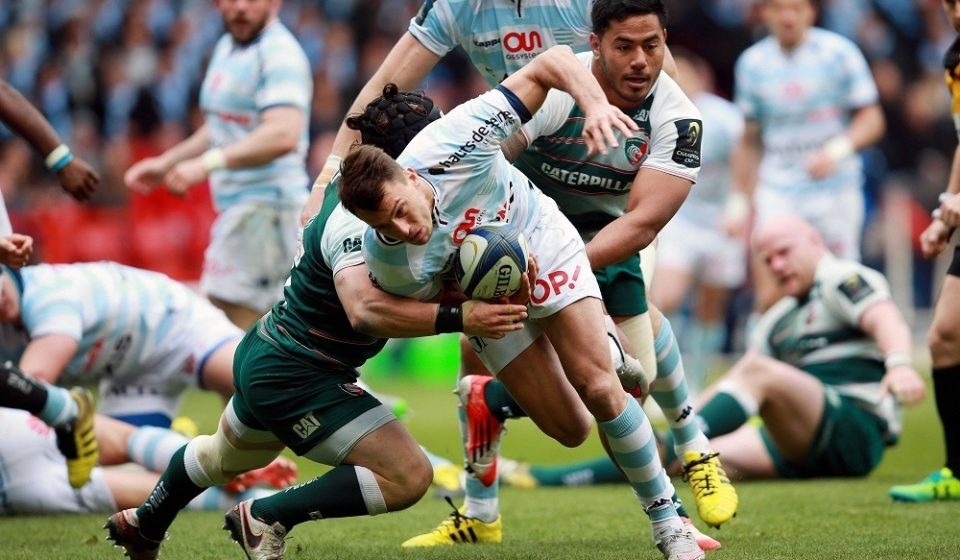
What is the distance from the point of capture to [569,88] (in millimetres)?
4543

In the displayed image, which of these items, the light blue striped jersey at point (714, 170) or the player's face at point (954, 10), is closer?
the player's face at point (954, 10)

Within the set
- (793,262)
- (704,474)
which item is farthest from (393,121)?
(793,262)

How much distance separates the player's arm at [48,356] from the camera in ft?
21.3

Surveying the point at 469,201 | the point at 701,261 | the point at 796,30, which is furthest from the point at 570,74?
the point at 701,261

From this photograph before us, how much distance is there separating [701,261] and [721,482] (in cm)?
602

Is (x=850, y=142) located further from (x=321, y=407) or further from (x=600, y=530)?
Result: (x=321, y=407)

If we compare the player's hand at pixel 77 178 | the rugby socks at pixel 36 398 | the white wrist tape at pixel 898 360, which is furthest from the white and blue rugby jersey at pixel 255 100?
the white wrist tape at pixel 898 360

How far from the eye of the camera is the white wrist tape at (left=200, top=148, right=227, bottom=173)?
7777 mm

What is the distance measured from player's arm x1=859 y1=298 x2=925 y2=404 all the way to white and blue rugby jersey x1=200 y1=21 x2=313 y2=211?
3.48m

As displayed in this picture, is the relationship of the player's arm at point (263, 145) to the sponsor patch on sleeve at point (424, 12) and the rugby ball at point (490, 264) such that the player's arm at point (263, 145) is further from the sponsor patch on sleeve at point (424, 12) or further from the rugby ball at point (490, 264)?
the rugby ball at point (490, 264)

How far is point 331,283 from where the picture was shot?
186 inches

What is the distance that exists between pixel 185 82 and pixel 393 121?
567 inches

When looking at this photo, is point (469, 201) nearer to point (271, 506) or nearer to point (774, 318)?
point (271, 506)

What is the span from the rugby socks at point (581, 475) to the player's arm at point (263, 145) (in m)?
2.39
